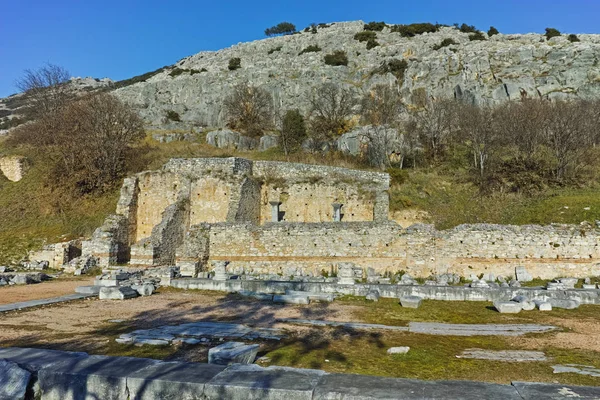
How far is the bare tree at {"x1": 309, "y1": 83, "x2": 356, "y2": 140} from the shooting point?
47.2 m

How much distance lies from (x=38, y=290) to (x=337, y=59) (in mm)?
61380

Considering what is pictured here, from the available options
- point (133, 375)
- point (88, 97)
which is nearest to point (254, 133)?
point (88, 97)

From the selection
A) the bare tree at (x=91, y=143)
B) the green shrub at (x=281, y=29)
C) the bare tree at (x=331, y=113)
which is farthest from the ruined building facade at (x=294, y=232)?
the green shrub at (x=281, y=29)

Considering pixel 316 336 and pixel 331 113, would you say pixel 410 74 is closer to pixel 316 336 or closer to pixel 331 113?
pixel 331 113

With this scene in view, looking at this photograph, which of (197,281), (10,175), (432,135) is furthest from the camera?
(432,135)

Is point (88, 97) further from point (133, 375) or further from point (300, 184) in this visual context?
point (133, 375)

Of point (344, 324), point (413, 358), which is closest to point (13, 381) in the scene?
point (413, 358)

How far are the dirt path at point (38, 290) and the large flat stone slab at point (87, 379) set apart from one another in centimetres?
1036

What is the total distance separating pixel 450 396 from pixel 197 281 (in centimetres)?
1390

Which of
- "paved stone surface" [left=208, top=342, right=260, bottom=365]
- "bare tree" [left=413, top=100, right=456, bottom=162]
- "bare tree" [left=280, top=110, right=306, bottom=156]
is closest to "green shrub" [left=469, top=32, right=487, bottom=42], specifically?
"bare tree" [left=413, top=100, right=456, bottom=162]

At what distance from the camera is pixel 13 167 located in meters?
36.0

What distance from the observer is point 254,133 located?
4909cm

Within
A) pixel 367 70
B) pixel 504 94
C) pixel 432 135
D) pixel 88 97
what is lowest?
pixel 432 135

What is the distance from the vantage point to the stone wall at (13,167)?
35.8m
